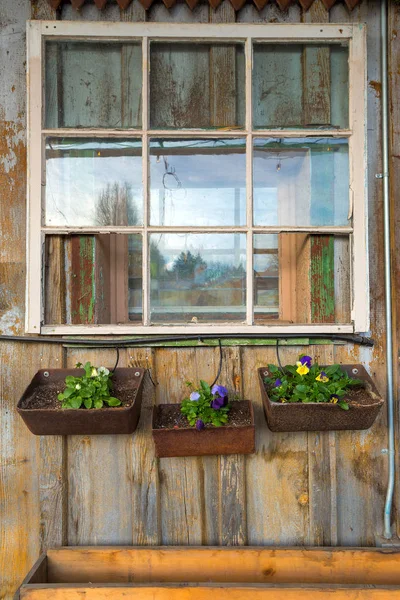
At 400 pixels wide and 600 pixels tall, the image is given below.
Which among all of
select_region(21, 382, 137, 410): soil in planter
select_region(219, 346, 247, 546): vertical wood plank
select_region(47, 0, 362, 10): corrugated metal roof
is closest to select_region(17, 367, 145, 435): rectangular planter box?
select_region(21, 382, 137, 410): soil in planter

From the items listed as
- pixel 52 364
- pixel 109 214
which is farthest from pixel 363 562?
pixel 109 214

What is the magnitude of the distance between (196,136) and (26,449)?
4.66ft

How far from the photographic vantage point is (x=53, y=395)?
151 cm

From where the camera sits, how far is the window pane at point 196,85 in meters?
1.65

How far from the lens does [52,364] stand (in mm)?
1638

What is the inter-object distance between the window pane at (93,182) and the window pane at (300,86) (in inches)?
21.5

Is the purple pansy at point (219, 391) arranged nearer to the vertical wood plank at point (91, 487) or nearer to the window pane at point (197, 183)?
the vertical wood plank at point (91, 487)

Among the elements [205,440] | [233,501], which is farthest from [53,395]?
[233,501]

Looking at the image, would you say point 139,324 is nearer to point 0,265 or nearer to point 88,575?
point 0,265

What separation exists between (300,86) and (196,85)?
0.42 meters

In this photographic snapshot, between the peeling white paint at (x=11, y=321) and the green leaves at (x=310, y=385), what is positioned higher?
the peeling white paint at (x=11, y=321)

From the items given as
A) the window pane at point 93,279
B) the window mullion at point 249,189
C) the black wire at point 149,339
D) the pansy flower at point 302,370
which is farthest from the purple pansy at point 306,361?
the window pane at point 93,279

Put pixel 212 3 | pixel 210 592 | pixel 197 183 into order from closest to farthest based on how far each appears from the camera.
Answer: pixel 210 592, pixel 212 3, pixel 197 183

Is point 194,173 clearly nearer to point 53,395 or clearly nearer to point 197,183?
point 197,183
